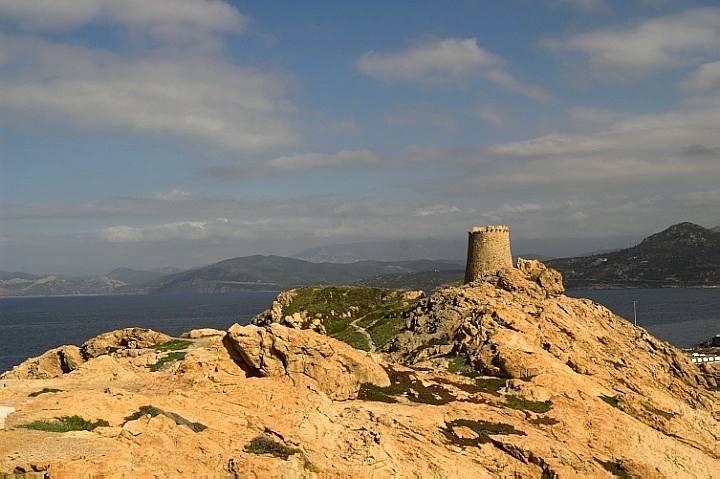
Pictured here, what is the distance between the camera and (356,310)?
7931 centimetres

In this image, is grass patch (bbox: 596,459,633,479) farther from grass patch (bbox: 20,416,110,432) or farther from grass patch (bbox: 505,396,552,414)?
grass patch (bbox: 20,416,110,432)

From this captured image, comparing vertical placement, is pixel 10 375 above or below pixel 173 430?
below

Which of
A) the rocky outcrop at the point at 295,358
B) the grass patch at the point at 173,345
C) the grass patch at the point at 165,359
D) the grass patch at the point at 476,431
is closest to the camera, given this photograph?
the grass patch at the point at 476,431

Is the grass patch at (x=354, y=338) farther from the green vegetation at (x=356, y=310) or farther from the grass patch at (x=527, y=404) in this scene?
the grass patch at (x=527, y=404)

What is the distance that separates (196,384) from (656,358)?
154 ft

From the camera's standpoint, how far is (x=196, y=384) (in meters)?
26.4

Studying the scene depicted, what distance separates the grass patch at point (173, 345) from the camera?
53500 millimetres

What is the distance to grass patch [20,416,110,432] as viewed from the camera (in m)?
19.5

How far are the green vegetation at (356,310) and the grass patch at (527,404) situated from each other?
81.2 feet

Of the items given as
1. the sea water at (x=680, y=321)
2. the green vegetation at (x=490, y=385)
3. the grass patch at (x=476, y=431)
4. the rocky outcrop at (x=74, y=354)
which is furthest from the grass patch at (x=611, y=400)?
the sea water at (x=680, y=321)

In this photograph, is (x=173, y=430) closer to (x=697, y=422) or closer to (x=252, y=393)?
(x=252, y=393)

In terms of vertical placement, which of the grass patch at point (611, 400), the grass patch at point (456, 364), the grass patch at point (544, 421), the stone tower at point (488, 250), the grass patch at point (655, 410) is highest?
the stone tower at point (488, 250)

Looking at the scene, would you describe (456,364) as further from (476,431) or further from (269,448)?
(269,448)

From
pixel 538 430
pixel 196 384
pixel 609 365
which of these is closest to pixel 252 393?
pixel 196 384
